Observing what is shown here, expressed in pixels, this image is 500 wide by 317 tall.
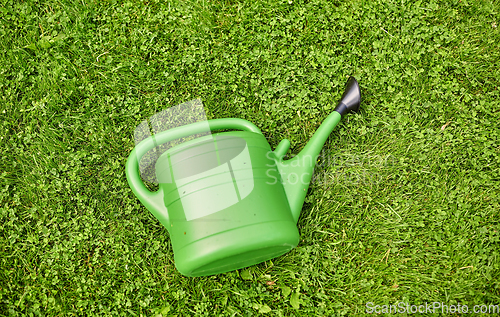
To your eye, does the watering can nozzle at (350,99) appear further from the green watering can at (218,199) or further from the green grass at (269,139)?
the green watering can at (218,199)

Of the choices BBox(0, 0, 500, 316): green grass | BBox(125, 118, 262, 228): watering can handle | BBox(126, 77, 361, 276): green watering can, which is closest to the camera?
BBox(126, 77, 361, 276): green watering can

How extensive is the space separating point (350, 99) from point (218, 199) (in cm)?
97

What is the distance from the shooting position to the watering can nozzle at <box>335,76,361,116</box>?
1.85 meters

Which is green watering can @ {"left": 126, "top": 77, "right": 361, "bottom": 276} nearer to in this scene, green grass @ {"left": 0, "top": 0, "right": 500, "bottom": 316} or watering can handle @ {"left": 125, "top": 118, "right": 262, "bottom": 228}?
watering can handle @ {"left": 125, "top": 118, "right": 262, "bottom": 228}

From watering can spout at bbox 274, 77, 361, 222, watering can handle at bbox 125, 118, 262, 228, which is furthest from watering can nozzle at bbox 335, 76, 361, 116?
watering can handle at bbox 125, 118, 262, 228

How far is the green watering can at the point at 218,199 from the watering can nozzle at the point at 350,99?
547 mm

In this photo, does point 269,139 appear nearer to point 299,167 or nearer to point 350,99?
point 299,167

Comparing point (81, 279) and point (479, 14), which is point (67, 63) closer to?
point (81, 279)

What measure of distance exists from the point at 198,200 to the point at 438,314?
144 cm

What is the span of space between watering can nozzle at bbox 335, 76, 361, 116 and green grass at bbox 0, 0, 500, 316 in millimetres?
120

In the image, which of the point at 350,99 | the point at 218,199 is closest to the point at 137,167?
the point at 218,199

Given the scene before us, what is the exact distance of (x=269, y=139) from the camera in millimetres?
1979

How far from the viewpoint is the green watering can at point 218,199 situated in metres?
1.38

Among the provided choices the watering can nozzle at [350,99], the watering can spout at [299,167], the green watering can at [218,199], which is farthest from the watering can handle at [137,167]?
the watering can nozzle at [350,99]
